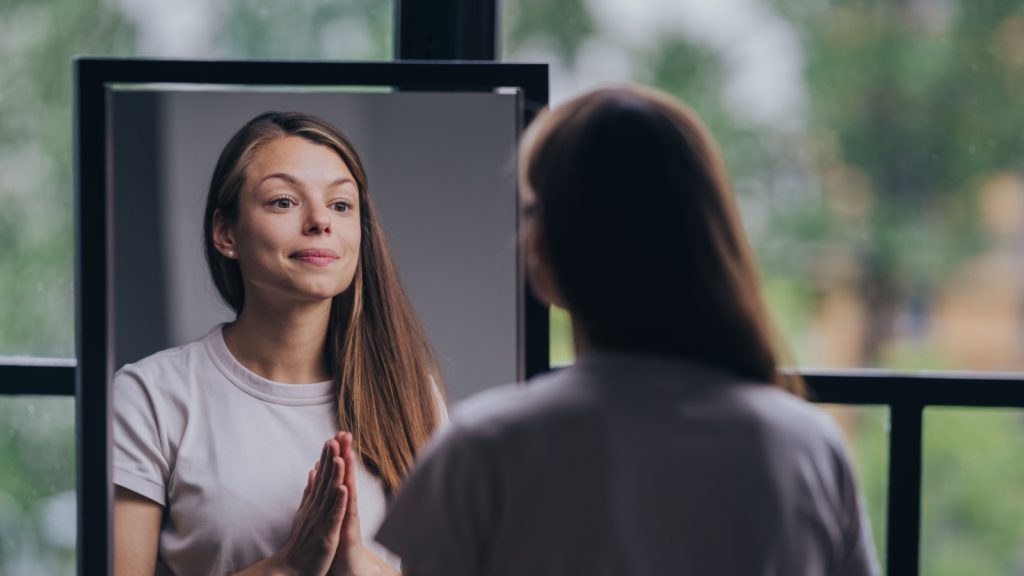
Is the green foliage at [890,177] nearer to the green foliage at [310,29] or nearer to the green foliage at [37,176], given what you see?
Result: the green foliage at [310,29]

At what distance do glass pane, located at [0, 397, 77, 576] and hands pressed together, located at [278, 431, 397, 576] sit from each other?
641 mm

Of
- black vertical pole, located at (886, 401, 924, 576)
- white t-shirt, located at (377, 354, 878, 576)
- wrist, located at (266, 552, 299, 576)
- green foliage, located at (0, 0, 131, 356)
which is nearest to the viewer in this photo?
white t-shirt, located at (377, 354, 878, 576)

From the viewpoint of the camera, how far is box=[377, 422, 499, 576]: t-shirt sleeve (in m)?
0.97

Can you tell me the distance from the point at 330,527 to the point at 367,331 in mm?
307

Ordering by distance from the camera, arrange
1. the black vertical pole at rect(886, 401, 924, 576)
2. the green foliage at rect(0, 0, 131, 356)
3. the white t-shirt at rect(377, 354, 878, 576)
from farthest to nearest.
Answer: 1. the green foliage at rect(0, 0, 131, 356)
2. the black vertical pole at rect(886, 401, 924, 576)
3. the white t-shirt at rect(377, 354, 878, 576)

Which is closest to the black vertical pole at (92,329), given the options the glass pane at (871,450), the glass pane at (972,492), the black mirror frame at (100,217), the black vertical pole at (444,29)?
the black mirror frame at (100,217)

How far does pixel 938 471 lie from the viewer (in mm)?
1914

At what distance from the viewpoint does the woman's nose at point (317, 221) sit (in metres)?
1.57

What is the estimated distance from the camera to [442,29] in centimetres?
185

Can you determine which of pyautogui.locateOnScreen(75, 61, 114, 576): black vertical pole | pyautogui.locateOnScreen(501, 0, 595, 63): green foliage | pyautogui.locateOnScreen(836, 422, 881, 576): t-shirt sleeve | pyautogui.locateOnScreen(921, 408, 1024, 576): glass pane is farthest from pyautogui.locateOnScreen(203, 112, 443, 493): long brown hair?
pyautogui.locateOnScreen(921, 408, 1024, 576): glass pane

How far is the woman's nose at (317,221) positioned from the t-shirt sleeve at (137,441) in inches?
14.2

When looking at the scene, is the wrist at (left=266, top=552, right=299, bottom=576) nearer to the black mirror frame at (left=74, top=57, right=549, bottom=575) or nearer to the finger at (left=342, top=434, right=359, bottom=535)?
the finger at (left=342, top=434, right=359, bottom=535)

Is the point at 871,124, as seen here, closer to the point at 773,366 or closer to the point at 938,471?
the point at 938,471

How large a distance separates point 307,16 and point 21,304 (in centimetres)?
77
